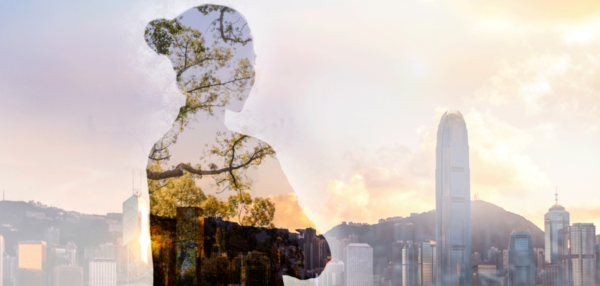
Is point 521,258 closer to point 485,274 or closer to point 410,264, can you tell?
point 485,274

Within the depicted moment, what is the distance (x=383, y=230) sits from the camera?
45.6ft

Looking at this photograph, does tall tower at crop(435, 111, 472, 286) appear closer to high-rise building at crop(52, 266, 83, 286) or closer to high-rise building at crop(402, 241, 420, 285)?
high-rise building at crop(402, 241, 420, 285)

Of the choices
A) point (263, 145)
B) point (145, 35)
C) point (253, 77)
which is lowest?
point (263, 145)

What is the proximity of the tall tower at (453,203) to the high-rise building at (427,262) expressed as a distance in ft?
0.65

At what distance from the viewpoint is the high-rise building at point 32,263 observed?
16609mm

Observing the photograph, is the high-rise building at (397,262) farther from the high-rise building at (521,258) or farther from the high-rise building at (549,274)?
the high-rise building at (549,274)

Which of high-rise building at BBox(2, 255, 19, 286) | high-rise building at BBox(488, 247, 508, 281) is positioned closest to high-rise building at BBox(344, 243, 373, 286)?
high-rise building at BBox(488, 247, 508, 281)

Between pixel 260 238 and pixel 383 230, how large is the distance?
9.18m

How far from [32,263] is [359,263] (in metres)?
12.4

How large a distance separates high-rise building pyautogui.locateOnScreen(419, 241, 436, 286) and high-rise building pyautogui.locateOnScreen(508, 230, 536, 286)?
8.90 feet

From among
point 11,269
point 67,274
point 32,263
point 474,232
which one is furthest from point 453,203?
point 32,263

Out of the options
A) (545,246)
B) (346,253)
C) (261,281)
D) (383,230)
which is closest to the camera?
(261,281)

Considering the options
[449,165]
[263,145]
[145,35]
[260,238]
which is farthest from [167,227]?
[449,165]

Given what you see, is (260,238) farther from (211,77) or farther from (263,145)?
(211,77)
